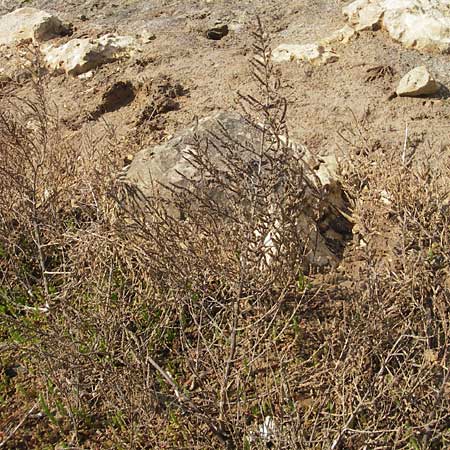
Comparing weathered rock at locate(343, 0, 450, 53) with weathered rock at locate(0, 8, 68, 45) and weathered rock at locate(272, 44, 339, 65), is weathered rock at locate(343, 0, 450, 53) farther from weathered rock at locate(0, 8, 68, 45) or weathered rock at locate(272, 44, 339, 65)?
weathered rock at locate(0, 8, 68, 45)

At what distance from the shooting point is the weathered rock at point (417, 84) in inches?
171

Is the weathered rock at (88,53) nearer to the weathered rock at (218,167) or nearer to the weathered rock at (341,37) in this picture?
the weathered rock at (341,37)

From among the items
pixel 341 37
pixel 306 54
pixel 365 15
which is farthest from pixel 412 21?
pixel 306 54

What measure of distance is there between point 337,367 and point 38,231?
1.71m

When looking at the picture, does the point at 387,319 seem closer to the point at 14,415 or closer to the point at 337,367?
the point at 337,367

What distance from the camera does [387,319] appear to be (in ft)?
8.20

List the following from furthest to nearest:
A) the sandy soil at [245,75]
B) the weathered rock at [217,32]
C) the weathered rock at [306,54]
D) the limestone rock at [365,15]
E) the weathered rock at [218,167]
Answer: the weathered rock at [217,32], the limestone rock at [365,15], the weathered rock at [306,54], the sandy soil at [245,75], the weathered rock at [218,167]

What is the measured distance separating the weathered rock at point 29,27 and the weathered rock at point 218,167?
2.90m

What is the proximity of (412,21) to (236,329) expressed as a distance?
349 cm

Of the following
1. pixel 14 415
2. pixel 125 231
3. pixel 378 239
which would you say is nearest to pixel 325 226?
pixel 378 239

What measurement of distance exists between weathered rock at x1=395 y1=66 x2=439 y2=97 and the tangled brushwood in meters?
1.22

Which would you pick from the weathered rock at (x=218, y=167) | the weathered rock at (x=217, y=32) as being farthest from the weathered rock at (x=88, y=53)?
the weathered rock at (x=218, y=167)

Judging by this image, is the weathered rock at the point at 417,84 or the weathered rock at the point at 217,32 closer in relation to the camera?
the weathered rock at the point at 417,84

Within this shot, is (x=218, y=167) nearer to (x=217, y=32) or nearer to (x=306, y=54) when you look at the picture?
(x=306, y=54)
